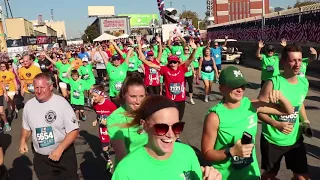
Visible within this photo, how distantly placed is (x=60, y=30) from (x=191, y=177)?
550 ft

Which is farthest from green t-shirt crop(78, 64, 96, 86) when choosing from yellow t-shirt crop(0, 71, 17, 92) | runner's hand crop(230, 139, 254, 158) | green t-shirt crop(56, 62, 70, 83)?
runner's hand crop(230, 139, 254, 158)

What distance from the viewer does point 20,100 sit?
13.1 meters

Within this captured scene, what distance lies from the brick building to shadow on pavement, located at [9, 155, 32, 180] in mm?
92648

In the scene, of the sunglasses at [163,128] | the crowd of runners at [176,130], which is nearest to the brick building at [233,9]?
the crowd of runners at [176,130]

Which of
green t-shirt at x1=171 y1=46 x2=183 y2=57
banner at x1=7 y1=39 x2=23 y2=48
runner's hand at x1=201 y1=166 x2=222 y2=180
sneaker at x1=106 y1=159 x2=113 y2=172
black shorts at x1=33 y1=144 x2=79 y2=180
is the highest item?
banner at x1=7 y1=39 x2=23 y2=48

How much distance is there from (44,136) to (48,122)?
0.56 ft

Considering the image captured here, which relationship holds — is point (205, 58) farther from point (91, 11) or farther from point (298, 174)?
point (91, 11)

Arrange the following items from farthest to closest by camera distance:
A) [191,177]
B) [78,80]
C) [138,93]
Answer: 1. [78,80]
2. [138,93]
3. [191,177]

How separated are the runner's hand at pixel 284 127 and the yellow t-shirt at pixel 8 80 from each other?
830cm

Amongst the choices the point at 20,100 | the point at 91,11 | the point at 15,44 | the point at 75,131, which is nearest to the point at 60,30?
the point at 91,11

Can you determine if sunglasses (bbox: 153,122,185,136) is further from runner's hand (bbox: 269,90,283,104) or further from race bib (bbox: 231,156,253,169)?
runner's hand (bbox: 269,90,283,104)

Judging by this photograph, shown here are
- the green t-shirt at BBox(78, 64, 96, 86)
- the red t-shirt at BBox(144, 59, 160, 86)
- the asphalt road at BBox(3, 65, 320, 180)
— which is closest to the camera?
the asphalt road at BBox(3, 65, 320, 180)

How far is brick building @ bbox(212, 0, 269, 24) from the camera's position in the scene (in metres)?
94.6

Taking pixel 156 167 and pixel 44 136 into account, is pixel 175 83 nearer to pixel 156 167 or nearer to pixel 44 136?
pixel 44 136
